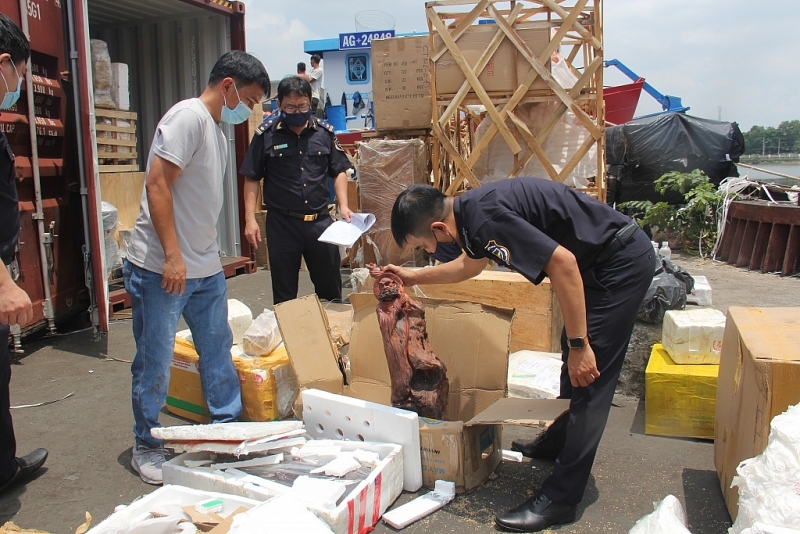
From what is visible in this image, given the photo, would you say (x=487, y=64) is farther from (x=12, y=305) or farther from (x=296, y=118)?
(x=12, y=305)

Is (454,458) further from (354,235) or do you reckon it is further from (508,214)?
(354,235)

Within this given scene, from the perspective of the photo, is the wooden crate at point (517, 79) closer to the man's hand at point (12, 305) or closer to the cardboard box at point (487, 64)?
the cardboard box at point (487, 64)

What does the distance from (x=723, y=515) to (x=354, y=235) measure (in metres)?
2.48

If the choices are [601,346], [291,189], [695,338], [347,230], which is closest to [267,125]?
[291,189]

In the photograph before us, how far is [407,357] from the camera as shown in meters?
3.06

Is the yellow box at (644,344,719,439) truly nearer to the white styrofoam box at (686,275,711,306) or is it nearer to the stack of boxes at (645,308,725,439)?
the stack of boxes at (645,308,725,439)

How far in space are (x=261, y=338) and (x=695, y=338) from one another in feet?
7.82

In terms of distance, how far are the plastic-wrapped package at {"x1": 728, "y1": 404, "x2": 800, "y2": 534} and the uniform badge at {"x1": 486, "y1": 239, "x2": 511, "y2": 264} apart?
100 centimetres

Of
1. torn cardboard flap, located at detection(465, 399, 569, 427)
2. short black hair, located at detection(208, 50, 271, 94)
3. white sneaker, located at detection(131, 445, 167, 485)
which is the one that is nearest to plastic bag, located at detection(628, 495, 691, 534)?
torn cardboard flap, located at detection(465, 399, 569, 427)

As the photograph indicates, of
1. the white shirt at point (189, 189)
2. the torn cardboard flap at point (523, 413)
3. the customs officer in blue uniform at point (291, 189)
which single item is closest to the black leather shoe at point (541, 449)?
the torn cardboard flap at point (523, 413)

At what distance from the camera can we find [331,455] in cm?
281

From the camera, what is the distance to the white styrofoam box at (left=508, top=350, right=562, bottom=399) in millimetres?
3814

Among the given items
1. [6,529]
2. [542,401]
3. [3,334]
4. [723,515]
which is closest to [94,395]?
[3,334]

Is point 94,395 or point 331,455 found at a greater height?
point 331,455
